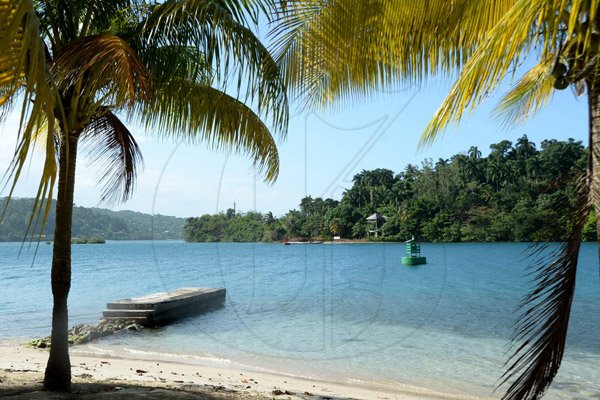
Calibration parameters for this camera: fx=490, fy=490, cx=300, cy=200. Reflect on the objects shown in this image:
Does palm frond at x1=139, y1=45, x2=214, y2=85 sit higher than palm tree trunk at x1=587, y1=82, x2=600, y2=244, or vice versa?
palm frond at x1=139, y1=45, x2=214, y2=85

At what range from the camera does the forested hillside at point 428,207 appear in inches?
1892

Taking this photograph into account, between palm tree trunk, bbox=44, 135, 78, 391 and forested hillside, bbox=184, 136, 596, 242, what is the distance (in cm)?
3273

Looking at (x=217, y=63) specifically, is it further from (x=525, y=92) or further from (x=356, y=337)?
(x=356, y=337)

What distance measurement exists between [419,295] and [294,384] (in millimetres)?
19340

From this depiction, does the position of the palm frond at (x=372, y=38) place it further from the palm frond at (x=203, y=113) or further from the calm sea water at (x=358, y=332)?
the calm sea water at (x=358, y=332)

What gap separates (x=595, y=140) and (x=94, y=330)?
549 inches

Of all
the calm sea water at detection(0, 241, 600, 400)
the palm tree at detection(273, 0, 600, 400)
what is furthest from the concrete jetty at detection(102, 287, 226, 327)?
the palm tree at detection(273, 0, 600, 400)

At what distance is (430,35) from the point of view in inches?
120

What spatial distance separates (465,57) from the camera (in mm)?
3172

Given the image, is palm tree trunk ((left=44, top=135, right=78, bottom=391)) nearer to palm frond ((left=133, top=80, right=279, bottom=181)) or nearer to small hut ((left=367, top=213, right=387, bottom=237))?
palm frond ((left=133, top=80, right=279, bottom=181))

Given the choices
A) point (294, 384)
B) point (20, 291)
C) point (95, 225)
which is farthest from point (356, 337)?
point (95, 225)

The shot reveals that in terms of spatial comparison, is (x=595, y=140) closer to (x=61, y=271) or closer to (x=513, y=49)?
(x=513, y=49)

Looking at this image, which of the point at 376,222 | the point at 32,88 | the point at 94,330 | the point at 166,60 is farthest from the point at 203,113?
the point at 376,222

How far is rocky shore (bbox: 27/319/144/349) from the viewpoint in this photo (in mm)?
12227
